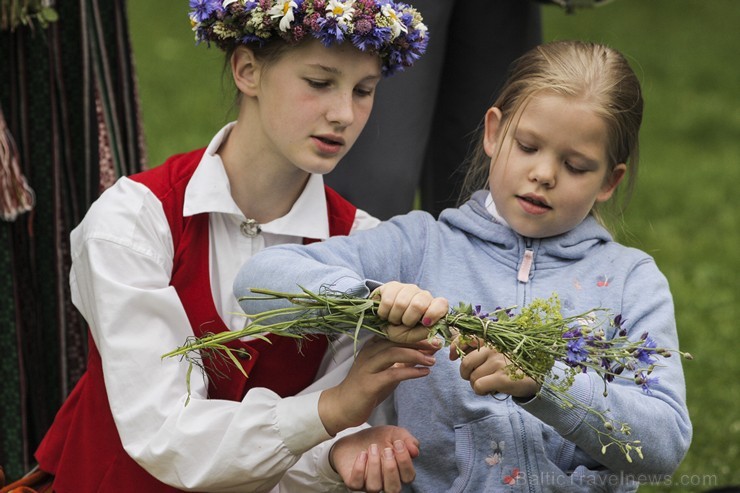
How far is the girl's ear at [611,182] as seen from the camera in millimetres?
2998

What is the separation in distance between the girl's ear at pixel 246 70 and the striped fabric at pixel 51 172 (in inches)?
31.8

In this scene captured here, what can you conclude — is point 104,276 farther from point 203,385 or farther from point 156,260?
point 203,385

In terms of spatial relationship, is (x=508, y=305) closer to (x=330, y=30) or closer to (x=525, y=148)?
(x=525, y=148)

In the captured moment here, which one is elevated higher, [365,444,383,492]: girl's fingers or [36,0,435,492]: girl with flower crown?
[36,0,435,492]: girl with flower crown

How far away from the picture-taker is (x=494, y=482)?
2.81 metres

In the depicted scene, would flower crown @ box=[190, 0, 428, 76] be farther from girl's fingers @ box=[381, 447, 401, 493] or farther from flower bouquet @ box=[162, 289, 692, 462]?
girl's fingers @ box=[381, 447, 401, 493]

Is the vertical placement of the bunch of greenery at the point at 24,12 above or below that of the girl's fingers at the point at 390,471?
above

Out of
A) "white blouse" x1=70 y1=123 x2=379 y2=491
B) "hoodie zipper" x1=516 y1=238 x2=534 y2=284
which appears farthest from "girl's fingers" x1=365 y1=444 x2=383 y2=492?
"hoodie zipper" x1=516 y1=238 x2=534 y2=284

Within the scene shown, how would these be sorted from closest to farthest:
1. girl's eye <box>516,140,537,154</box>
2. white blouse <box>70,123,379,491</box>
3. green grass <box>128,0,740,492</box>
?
white blouse <box>70,123,379,491</box>, girl's eye <box>516,140,537,154</box>, green grass <box>128,0,740,492</box>

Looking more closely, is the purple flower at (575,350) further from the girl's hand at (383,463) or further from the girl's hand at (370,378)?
the girl's hand at (383,463)

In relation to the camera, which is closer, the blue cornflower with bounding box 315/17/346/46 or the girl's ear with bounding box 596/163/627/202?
the blue cornflower with bounding box 315/17/346/46

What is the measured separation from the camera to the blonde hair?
289cm

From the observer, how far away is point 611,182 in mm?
3020

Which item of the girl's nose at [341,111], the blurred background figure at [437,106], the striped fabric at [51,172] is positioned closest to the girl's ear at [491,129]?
the girl's nose at [341,111]
